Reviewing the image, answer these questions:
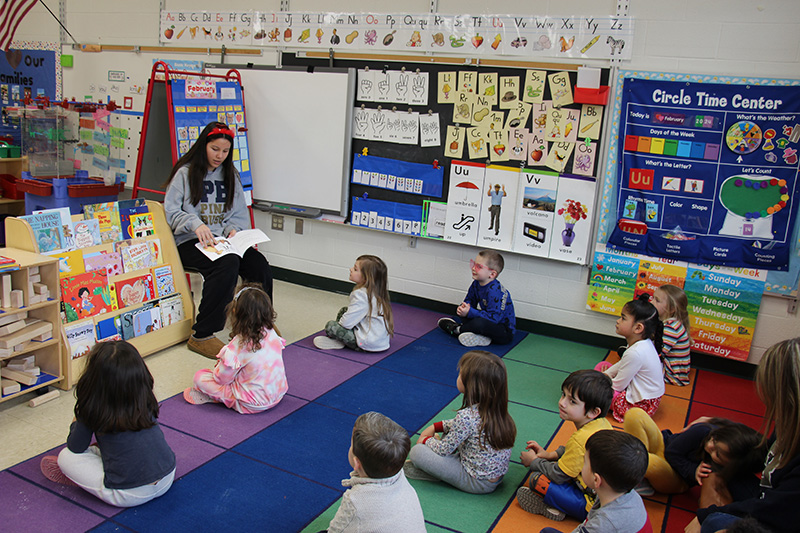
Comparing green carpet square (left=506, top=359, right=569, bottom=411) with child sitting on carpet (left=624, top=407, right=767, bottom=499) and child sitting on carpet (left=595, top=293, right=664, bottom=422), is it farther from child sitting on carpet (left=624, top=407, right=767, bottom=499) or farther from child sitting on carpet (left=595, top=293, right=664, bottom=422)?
child sitting on carpet (left=624, top=407, right=767, bottom=499)

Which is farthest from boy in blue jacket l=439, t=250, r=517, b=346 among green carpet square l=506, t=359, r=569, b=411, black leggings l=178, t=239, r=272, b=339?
black leggings l=178, t=239, r=272, b=339

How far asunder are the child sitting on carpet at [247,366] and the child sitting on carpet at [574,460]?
1428mm

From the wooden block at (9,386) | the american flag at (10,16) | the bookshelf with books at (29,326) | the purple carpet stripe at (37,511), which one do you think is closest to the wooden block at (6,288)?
the bookshelf with books at (29,326)

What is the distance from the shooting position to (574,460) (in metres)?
2.58

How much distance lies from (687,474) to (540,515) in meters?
0.69

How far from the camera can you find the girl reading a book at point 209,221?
4.09 meters

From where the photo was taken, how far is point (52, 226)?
11.3ft


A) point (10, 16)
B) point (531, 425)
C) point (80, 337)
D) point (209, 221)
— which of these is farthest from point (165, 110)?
point (531, 425)

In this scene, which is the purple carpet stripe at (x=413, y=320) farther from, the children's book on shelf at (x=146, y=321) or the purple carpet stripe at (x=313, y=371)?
the children's book on shelf at (x=146, y=321)

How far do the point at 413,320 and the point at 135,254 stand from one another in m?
2.17

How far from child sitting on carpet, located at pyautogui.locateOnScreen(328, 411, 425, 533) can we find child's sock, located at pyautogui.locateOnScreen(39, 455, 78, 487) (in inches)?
53.5

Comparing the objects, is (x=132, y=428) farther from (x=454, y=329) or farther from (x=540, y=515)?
(x=454, y=329)

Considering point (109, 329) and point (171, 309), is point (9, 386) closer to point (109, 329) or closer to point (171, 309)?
point (109, 329)

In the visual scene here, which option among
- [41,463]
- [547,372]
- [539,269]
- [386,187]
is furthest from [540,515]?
[386,187]
